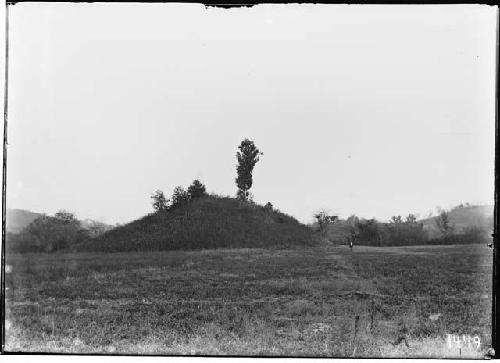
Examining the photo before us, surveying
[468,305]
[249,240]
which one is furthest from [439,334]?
[249,240]

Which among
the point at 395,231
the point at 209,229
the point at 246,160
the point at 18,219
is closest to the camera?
the point at 18,219

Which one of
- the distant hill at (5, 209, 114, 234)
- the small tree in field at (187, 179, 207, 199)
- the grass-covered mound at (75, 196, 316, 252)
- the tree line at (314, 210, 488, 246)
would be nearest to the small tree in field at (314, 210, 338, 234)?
the tree line at (314, 210, 488, 246)

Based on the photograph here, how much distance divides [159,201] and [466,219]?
5.67m

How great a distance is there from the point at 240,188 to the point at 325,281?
2.36 metres

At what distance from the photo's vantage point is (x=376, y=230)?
9.44 meters

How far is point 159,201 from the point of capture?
915 centimetres

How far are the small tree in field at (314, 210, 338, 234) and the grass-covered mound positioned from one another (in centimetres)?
31

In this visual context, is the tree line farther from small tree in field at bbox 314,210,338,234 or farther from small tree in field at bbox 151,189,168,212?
small tree in field at bbox 151,189,168,212

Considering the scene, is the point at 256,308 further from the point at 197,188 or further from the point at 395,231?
the point at 395,231

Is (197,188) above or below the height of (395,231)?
above

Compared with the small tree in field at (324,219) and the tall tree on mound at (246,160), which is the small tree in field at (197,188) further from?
the small tree in field at (324,219)

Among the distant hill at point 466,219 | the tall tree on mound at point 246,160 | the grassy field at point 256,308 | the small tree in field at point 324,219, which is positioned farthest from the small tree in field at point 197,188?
the distant hill at point 466,219

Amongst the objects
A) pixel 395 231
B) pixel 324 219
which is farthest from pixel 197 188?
pixel 395 231

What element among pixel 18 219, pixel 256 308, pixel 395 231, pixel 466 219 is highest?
pixel 18 219
